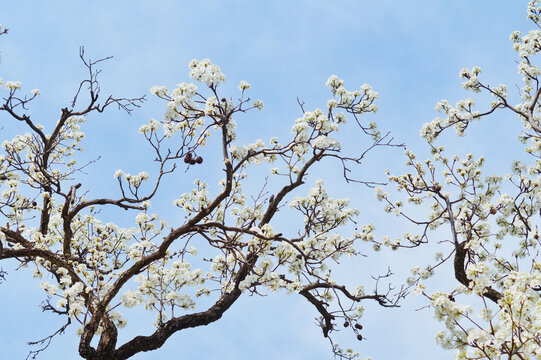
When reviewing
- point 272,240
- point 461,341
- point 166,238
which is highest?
point 166,238

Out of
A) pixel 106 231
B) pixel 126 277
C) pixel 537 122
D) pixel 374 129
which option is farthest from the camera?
pixel 537 122

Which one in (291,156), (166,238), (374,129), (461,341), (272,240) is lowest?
(461,341)

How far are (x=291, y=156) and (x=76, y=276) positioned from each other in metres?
4.64

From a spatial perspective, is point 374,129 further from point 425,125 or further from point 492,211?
point 492,211

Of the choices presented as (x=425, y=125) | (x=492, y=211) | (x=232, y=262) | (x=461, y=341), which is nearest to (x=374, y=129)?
(x=425, y=125)

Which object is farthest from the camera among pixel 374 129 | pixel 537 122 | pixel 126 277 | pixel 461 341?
pixel 537 122

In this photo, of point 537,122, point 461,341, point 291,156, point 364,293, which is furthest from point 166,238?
point 537,122

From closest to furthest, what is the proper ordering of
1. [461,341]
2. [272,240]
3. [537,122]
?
[461,341] < [272,240] < [537,122]

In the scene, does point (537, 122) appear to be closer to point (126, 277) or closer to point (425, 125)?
point (425, 125)

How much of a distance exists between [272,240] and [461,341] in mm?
3867

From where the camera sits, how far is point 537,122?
1237 centimetres

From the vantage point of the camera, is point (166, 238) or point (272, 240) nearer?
point (272, 240)

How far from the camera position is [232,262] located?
11.0 meters

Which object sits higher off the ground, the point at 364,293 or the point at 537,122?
the point at 537,122
